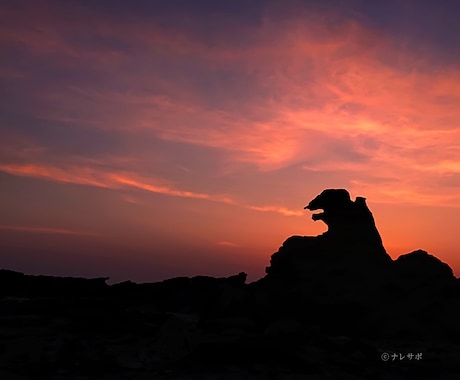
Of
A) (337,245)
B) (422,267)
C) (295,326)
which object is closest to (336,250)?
(337,245)

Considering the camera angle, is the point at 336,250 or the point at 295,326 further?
the point at 336,250

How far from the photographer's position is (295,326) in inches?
975

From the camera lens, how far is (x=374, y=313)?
28125 millimetres

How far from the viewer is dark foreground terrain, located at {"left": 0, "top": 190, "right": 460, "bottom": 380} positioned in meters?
17.8

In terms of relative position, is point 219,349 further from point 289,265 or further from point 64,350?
point 289,265

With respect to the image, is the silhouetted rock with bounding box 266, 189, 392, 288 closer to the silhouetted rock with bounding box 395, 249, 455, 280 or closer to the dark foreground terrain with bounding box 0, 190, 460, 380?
the dark foreground terrain with bounding box 0, 190, 460, 380

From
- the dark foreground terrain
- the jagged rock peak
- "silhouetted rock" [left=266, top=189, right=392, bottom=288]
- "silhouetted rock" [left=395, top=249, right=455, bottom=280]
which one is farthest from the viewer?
the jagged rock peak

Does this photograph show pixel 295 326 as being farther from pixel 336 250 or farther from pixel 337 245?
pixel 337 245

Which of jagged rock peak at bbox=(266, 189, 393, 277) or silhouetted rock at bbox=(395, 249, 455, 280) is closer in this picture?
silhouetted rock at bbox=(395, 249, 455, 280)

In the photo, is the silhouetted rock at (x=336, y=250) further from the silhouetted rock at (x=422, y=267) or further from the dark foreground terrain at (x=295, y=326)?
the silhouetted rock at (x=422, y=267)

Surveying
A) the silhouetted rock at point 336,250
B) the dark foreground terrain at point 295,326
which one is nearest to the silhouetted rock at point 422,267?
the dark foreground terrain at point 295,326

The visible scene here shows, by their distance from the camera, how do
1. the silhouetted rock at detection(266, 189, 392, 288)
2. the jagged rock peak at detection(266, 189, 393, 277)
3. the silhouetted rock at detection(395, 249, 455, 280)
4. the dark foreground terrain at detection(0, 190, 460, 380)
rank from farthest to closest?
1. the jagged rock peak at detection(266, 189, 393, 277)
2. the silhouetted rock at detection(266, 189, 392, 288)
3. the silhouetted rock at detection(395, 249, 455, 280)
4. the dark foreground terrain at detection(0, 190, 460, 380)

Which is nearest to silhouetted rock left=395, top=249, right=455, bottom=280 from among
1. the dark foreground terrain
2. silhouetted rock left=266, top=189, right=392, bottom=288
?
the dark foreground terrain

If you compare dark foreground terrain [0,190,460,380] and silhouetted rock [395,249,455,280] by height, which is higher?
silhouetted rock [395,249,455,280]
